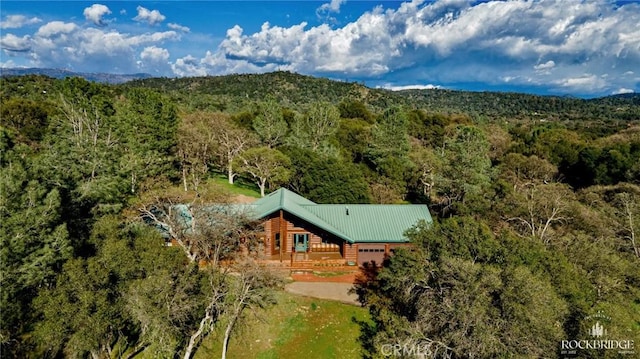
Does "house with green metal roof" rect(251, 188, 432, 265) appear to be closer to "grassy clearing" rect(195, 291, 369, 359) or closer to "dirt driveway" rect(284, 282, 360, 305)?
"dirt driveway" rect(284, 282, 360, 305)

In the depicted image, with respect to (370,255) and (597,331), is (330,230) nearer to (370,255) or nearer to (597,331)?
(370,255)

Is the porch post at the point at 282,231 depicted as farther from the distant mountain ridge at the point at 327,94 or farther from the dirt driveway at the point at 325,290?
the distant mountain ridge at the point at 327,94

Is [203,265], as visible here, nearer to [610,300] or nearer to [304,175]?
[304,175]
